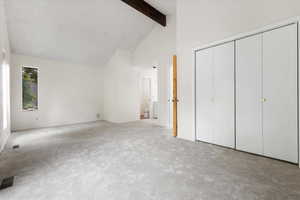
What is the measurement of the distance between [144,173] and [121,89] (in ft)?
15.6

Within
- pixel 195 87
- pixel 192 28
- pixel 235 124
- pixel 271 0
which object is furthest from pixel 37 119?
pixel 271 0

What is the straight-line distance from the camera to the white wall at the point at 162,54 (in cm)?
525

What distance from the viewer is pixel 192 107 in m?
3.59

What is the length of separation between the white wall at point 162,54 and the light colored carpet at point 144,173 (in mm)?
2559

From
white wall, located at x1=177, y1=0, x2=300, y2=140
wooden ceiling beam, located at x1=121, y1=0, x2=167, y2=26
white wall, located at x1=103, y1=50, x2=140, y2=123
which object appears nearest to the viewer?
white wall, located at x1=177, y1=0, x2=300, y2=140

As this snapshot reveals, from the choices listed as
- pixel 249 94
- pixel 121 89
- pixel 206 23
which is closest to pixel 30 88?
pixel 121 89

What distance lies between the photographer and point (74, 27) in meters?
4.71

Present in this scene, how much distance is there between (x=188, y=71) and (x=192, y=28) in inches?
40.6

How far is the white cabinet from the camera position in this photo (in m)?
2.97

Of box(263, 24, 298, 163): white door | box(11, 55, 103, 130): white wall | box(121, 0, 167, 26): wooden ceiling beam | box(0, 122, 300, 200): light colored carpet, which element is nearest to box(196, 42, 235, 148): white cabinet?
box(0, 122, 300, 200): light colored carpet

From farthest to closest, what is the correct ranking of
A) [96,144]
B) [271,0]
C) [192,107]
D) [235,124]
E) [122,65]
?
[122,65], [192,107], [96,144], [235,124], [271,0]

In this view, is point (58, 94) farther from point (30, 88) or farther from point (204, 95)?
point (204, 95)

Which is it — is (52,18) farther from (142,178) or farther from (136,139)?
(142,178)

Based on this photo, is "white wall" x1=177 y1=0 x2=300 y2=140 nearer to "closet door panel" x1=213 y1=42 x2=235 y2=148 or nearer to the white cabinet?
the white cabinet
